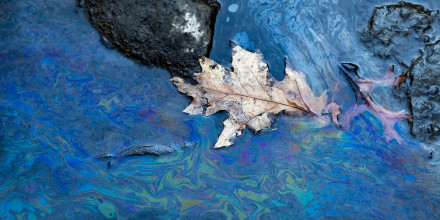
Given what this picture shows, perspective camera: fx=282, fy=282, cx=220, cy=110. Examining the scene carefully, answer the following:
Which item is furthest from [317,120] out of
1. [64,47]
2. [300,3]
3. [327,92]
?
[64,47]

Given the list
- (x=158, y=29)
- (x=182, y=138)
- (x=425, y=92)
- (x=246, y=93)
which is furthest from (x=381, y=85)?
(x=158, y=29)

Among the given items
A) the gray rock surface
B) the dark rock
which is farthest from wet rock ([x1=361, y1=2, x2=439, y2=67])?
the dark rock

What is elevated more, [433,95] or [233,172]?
[433,95]

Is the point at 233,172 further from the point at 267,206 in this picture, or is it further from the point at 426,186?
the point at 426,186

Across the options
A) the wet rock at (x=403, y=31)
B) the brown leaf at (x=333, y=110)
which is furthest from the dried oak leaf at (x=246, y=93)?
the wet rock at (x=403, y=31)

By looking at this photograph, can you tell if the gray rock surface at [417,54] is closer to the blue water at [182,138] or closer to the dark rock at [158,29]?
the blue water at [182,138]

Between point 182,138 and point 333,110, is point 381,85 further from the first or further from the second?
point 182,138

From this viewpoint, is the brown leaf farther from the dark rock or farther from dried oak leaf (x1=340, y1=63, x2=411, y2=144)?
the dark rock
